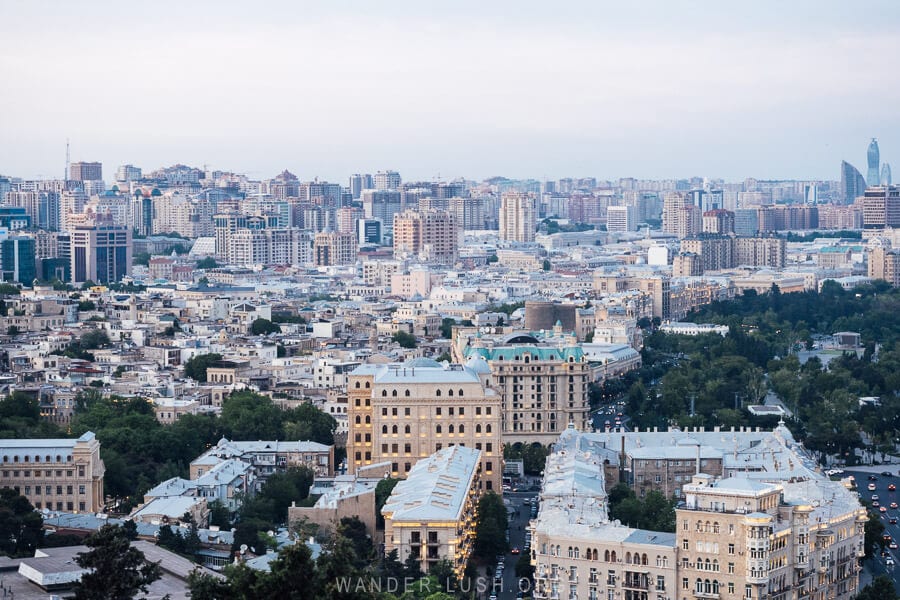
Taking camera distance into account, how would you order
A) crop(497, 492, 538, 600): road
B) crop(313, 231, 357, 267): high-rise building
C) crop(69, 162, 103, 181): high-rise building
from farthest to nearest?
crop(69, 162, 103, 181): high-rise building
crop(313, 231, 357, 267): high-rise building
crop(497, 492, 538, 600): road

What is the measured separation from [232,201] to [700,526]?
4395 inches

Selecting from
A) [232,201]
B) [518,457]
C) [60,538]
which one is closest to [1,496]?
[60,538]

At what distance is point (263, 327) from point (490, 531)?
37.3 metres

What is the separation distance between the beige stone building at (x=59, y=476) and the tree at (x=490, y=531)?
7.53 meters

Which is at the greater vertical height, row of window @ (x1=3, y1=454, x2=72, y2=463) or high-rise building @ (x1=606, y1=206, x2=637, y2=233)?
high-rise building @ (x1=606, y1=206, x2=637, y2=233)

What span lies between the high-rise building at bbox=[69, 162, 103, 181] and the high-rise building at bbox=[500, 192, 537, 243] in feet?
134

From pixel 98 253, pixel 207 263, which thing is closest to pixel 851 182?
pixel 207 263

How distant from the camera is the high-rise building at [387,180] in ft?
577

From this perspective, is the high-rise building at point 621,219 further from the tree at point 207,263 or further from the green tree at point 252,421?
the green tree at point 252,421

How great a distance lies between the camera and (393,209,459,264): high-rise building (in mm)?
111875

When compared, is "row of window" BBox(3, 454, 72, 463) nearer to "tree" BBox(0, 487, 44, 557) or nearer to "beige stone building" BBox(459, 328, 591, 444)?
"tree" BBox(0, 487, 44, 557)

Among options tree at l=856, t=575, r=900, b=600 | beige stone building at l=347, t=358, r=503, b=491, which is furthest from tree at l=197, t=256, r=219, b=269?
tree at l=856, t=575, r=900, b=600

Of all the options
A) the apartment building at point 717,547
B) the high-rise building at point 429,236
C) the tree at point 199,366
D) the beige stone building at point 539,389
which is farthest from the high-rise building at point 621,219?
the apartment building at point 717,547

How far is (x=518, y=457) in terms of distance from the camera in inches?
1698
